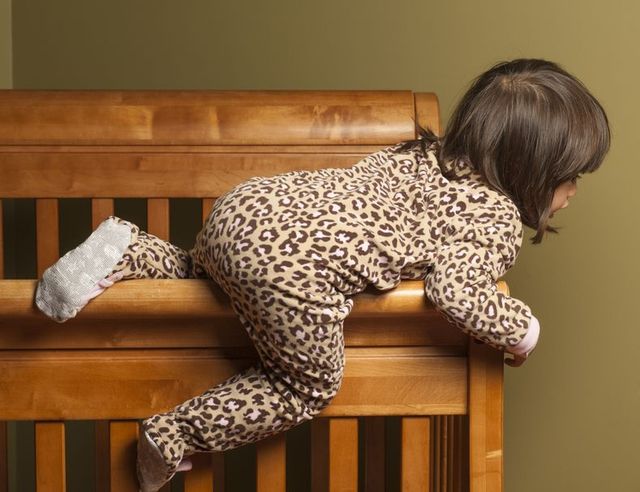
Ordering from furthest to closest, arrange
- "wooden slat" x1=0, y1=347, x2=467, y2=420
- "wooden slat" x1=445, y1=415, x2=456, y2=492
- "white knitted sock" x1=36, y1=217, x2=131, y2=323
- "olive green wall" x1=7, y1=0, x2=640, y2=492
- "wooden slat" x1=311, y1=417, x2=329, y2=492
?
"olive green wall" x1=7, y1=0, x2=640, y2=492 < "wooden slat" x1=311, y1=417, x2=329, y2=492 < "wooden slat" x1=445, y1=415, x2=456, y2=492 < "wooden slat" x1=0, y1=347, x2=467, y2=420 < "white knitted sock" x1=36, y1=217, x2=131, y2=323

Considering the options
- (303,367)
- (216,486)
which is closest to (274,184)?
(303,367)

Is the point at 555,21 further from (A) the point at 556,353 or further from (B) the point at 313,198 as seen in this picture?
(B) the point at 313,198

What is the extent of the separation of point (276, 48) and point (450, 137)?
698mm

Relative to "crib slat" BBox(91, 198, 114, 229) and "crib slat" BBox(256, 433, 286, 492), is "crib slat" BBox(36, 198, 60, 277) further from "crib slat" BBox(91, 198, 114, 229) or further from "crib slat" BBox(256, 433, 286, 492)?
"crib slat" BBox(256, 433, 286, 492)

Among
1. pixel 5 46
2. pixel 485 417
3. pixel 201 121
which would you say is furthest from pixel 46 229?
pixel 485 417

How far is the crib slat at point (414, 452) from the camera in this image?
117cm

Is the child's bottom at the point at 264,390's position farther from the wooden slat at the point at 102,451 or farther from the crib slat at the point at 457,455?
the wooden slat at the point at 102,451

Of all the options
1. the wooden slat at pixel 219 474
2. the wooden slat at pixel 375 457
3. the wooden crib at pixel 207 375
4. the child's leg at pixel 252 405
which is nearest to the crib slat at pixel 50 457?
the wooden crib at pixel 207 375

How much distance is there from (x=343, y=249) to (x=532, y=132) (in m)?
0.28

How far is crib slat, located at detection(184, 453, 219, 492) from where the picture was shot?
1.17m

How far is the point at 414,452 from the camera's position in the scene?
1.17m

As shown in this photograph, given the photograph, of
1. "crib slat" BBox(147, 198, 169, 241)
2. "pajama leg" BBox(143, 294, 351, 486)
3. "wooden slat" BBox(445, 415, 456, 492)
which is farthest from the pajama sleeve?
"crib slat" BBox(147, 198, 169, 241)

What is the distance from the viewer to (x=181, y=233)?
6.15 feet

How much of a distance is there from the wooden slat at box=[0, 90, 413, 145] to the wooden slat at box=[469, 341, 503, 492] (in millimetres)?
537
